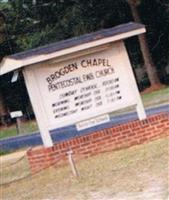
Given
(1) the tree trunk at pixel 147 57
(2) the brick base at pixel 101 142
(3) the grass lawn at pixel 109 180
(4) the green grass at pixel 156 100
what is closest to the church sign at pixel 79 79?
(2) the brick base at pixel 101 142

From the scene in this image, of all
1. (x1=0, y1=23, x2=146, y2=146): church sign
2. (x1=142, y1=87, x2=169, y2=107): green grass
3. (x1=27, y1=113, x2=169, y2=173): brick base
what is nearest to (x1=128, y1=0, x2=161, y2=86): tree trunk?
(x1=142, y1=87, x2=169, y2=107): green grass

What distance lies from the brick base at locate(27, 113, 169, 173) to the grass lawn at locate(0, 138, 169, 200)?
32 centimetres

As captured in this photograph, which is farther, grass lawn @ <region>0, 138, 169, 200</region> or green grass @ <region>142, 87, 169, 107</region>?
green grass @ <region>142, 87, 169, 107</region>

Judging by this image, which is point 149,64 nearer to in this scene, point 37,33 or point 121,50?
point 37,33

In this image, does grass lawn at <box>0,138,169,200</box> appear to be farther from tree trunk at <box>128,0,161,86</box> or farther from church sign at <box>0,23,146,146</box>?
tree trunk at <box>128,0,161,86</box>

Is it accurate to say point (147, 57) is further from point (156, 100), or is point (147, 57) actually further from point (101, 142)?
point (101, 142)

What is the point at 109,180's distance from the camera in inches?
420

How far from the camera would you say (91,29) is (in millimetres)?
44125

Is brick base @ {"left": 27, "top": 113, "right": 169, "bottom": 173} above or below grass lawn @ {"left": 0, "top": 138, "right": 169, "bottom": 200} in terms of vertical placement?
above

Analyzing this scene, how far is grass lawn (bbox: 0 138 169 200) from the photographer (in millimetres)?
9398

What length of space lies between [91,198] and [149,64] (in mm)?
33294

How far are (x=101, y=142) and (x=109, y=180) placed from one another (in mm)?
3480

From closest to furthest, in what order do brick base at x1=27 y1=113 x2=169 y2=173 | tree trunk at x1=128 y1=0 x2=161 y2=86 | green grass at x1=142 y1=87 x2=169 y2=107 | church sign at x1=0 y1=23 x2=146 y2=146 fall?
brick base at x1=27 y1=113 x2=169 y2=173 < church sign at x1=0 y1=23 x2=146 y2=146 < green grass at x1=142 y1=87 x2=169 y2=107 < tree trunk at x1=128 y1=0 x2=161 y2=86

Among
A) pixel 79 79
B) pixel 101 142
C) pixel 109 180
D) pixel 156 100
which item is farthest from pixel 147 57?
pixel 109 180
